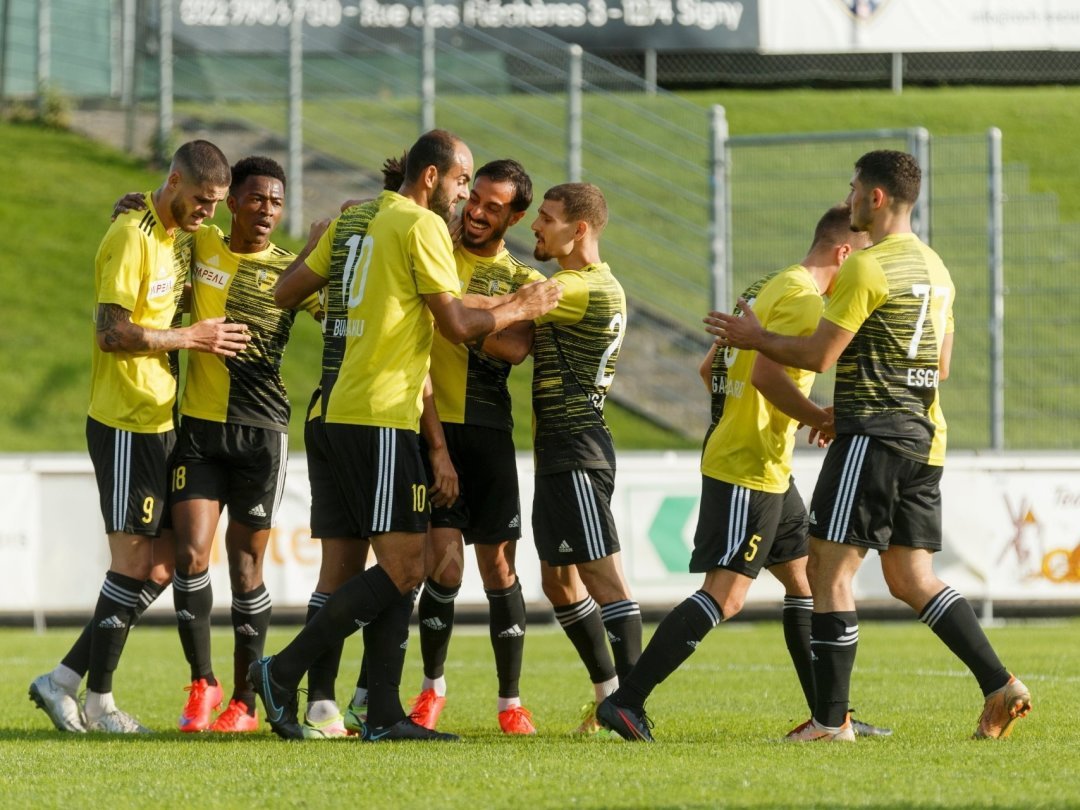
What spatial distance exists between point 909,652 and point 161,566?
606 centimetres

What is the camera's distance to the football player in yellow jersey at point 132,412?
7.42 metres

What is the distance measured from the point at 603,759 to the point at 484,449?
1895 millimetres

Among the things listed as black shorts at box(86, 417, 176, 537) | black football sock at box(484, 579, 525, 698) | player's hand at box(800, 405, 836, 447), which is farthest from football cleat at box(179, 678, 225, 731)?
player's hand at box(800, 405, 836, 447)

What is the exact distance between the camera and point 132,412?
7.55m

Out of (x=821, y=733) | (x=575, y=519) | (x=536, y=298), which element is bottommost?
(x=821, y=733)

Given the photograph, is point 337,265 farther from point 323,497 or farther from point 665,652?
point 665,652

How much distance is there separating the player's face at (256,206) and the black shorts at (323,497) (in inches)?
37.5

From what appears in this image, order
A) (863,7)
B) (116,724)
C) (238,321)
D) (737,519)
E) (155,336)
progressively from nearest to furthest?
(737,519)
(155,336)
(116,724)
(238,321)
(863,7)

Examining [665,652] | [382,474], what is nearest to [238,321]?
[382,474]

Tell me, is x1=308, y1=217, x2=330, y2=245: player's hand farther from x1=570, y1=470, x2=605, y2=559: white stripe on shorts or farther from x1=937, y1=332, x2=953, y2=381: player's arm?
x1=937, y1=332, x2=953, y2=381: player's arm

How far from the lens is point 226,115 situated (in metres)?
22.2

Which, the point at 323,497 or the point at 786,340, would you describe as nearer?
the point at 786,340

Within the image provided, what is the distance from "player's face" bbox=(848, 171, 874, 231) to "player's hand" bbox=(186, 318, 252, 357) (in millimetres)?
2928

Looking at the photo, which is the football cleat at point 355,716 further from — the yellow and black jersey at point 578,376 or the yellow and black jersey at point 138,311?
the yellow and black jersey at point 138,311
